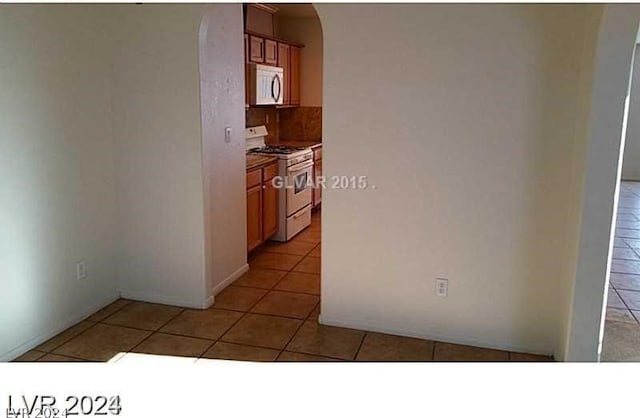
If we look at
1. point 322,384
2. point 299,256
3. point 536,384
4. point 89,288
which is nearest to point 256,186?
point 299,256

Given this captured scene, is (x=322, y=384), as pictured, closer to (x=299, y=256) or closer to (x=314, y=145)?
(x=299, y=256)

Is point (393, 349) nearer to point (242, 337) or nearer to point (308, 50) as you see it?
point (242, 337)

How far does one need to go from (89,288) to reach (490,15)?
9.83 feet

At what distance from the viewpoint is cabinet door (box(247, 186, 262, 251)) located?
15.2 ft

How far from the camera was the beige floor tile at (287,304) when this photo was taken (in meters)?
3.66

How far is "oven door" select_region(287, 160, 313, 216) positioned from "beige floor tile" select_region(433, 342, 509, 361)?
101 inches

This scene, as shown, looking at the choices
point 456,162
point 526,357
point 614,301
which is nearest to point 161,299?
point 456,162

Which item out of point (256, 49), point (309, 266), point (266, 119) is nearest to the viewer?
point (309, 266)

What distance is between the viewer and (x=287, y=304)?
12.5ft

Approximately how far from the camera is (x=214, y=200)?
381cm

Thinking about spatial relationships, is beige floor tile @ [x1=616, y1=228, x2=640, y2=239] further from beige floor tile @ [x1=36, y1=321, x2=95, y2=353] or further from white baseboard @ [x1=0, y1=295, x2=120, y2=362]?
beige floor tile @ [x1=36, y1=321, x2=95, y2=353]

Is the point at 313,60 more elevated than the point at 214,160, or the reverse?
the point at 313,60

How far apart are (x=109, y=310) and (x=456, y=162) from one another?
2.51 meters

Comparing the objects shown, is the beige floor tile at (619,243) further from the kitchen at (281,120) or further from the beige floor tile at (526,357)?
the kitchen at (281,120)
